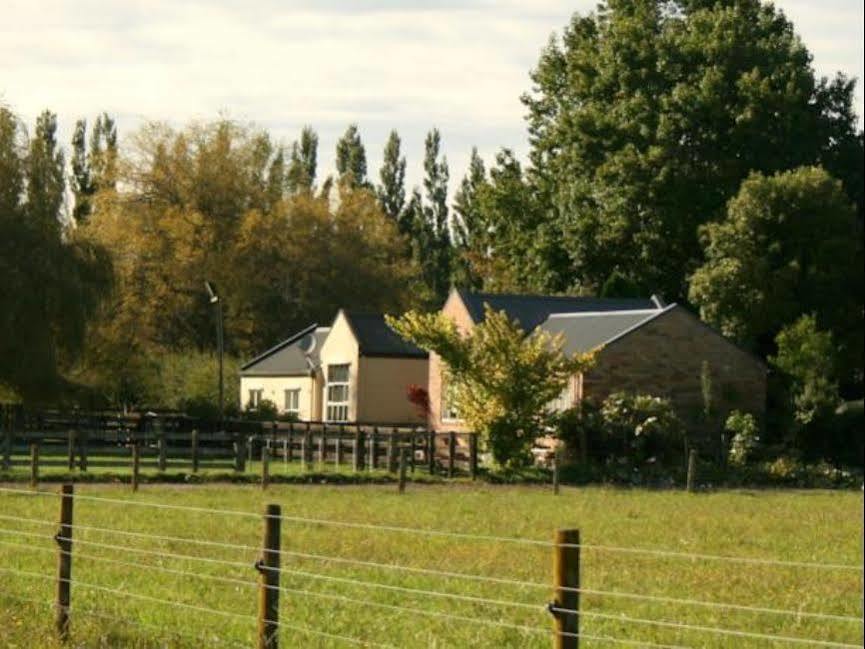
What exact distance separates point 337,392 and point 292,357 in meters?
5.61

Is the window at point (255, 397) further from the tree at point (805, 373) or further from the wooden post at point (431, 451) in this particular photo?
the tree at point (805, 373)

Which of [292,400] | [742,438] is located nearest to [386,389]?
[292,400]

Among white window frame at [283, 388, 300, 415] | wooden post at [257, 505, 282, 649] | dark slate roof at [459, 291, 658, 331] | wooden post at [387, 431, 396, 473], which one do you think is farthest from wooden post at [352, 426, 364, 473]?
wooden post at [257, 505, 282, 649]

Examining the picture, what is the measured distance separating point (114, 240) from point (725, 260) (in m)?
33.2

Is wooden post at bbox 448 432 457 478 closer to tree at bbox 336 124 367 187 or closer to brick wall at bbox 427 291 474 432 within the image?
brick wall at bbox 427 291 474 432

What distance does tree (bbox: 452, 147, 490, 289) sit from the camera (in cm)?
7644

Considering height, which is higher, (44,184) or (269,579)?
(44,184)

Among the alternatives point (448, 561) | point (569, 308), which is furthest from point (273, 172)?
point (448, 561)

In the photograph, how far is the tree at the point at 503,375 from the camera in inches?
1715

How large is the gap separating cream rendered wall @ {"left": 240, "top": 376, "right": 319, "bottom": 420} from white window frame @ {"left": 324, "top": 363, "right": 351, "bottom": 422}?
0.95 meters

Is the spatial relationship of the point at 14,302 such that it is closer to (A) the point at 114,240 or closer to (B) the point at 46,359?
(B) the point at 46,359

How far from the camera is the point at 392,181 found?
107625 mm

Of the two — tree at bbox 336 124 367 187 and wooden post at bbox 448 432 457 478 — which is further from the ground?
tree at bbox 336 124 367 187

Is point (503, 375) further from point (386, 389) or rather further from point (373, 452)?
point (386, 389)
